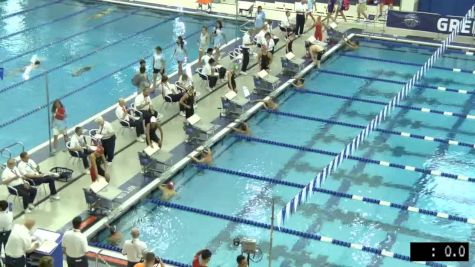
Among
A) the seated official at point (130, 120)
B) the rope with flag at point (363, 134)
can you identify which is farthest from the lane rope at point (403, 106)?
the seated official at point (130, 120)

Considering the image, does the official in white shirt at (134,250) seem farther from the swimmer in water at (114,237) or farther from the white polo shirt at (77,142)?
the white polo shirt at (77,142)

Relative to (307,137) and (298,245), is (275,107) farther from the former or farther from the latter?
(298,245)

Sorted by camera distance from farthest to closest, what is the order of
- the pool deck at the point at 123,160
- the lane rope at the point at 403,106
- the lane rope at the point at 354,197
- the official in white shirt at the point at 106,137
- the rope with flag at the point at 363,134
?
the lane rope at the point at 403,106
the official in white shirt at the point at 106,137
the lane rope at the point at 354,197
the pool deck at the point at 123,160
the rope with flag at the point at 363,134

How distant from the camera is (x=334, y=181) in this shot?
1316cm

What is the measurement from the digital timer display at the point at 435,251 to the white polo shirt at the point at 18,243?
4.73 m

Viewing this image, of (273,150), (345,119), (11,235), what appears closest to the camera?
(11,235)

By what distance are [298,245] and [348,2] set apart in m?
13.0

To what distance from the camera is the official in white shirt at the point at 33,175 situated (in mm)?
11570

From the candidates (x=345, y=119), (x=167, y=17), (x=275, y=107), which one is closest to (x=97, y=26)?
(x=167, y=17)

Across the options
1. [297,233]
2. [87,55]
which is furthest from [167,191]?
[87,55]

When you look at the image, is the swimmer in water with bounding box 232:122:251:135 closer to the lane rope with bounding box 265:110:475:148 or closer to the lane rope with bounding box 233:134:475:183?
the lane rope with bounding box 233:134:475:183

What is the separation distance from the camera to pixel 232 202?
40.6ft

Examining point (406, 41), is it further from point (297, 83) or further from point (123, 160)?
point (123, 160)

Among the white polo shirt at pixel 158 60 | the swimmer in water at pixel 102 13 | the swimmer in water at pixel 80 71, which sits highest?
the swimmer in water at pixel 102 13
